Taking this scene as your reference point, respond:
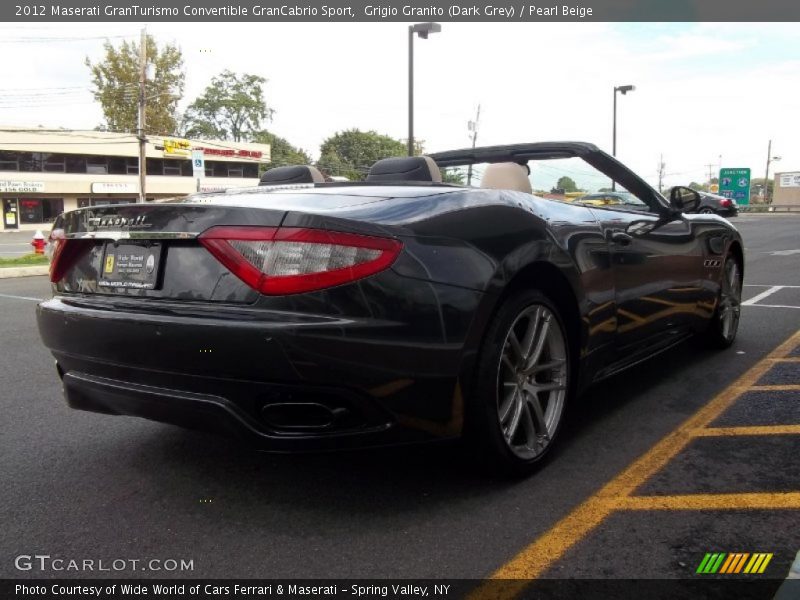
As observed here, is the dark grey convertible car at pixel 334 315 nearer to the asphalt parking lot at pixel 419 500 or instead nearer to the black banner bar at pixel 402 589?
the asphalt parking lot at pixel 419 500

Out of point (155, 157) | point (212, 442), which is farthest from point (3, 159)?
point (212, 442)

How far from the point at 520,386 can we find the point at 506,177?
3.85ft

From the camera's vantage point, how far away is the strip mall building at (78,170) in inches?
1661

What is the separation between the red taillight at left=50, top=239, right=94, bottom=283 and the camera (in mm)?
2776

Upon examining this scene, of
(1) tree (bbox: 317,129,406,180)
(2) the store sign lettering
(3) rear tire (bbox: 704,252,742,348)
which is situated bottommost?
(3) rear tire (bbox: 704,252,742,348)

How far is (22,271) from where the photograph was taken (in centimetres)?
1339

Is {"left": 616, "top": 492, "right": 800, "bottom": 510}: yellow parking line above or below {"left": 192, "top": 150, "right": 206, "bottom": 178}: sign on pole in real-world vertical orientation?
below

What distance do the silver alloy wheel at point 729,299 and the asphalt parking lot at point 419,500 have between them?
1213mm

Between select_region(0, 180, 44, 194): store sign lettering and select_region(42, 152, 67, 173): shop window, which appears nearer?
select_region(0, 180, 44, 194): store sign lettering

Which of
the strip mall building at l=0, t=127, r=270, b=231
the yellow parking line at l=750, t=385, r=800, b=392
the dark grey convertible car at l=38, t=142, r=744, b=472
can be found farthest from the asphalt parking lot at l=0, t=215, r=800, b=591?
the strip mall building at l=0, t=127, r=270, b=231

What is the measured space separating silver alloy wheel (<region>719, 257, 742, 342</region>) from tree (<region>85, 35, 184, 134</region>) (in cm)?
5226

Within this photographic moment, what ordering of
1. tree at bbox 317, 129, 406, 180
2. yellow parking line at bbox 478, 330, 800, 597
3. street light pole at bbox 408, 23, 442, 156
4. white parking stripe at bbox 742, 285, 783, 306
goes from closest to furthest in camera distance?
yellow parking line at bbox 478, 330, 800, 597
white parking stripe at bbox 742, 285, 783, 306
street light pole at bbox 408, 23, 442, 156
tree at bbox 317, 129, 406, 180

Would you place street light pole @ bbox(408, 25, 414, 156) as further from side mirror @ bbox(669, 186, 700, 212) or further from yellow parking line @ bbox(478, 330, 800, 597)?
yellow parking line @ bbox(478, 330, 800, 597)

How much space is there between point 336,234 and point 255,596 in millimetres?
1138
